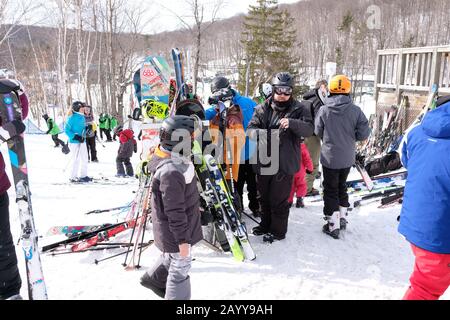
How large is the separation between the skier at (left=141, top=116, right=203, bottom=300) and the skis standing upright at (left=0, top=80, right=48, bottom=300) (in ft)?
3.27

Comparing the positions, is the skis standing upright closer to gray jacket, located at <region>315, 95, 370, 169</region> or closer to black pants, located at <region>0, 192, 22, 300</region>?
black pants, located at <region>0, 192, 22, 300</region>

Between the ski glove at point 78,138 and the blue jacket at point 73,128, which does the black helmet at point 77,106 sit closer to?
the blue jacket at point 73,128

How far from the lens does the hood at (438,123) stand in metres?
1.85

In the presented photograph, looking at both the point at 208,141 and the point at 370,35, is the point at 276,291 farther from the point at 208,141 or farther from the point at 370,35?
the point at 370,35

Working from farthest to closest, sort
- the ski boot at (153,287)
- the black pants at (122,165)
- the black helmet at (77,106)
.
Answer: the black pants at (122,165)
the black helmet at (77,106)
the ski boot at (153,287)

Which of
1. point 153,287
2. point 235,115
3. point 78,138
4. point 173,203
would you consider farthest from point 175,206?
point 78,138

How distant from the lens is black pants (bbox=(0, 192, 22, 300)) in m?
2.51

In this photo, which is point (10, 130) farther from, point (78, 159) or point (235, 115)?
point (78, 159)

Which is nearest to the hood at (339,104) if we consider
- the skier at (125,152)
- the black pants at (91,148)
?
the skier at (125,152)

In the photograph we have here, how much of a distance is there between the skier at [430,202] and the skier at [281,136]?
149 centimetres

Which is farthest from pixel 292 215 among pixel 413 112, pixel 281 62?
pixel 281 62

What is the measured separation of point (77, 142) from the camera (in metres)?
7.03

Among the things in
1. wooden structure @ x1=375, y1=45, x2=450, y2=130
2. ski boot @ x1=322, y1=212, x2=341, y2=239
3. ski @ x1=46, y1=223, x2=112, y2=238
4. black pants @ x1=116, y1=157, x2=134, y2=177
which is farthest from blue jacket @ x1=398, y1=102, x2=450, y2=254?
wooden structure @ x1=375, y1=45, x2=450, y2=130

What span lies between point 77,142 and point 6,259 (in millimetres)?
4863
